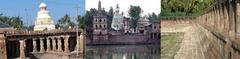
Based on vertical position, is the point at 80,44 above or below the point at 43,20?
below

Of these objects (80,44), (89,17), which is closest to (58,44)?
(80,44)

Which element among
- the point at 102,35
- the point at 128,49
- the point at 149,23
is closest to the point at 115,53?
the point at 128,49

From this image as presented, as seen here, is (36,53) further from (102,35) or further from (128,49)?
(128,49)

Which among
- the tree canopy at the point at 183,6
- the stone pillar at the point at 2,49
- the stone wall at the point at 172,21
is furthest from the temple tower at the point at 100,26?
the stone pillar at the point at 2,49

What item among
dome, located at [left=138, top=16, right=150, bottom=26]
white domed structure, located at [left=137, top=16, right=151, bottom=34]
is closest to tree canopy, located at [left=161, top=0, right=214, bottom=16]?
white domed structure, located at [left=137, top=16, right=151, bottom=34]

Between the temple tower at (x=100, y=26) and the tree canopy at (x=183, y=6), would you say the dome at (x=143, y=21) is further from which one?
the tree canopy at (x=183, y=6)

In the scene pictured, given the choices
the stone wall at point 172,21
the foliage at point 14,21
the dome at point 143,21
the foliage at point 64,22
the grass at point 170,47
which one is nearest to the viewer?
the grass at point 170,47

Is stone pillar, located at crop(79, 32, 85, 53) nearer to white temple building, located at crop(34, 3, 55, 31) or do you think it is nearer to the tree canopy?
white temple building, located at crop(34, 3, 55, 31)

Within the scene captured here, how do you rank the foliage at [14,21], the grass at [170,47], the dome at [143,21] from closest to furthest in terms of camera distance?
the grass at [170,47]
the dome at [143,21]
the foliage at [14,21]

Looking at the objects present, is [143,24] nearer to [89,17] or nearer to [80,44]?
[89,17]

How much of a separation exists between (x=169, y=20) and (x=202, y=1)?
16.2 feet

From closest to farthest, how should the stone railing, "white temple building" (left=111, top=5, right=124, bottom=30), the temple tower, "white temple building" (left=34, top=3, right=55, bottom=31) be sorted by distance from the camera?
the stone railing < "white temple building" (left=111, top=5, right=124, bottom=30) < the temple tower < "white temple building" (left=34, top=3, right=55, bottom=31)

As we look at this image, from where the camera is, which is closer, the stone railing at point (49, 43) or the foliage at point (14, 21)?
the stone railing at point (49, 43)

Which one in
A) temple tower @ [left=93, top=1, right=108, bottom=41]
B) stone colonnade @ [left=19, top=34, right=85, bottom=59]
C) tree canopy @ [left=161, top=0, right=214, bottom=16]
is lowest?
stone colonnade @ [left=19, top=34, right=85, bottom=59]
